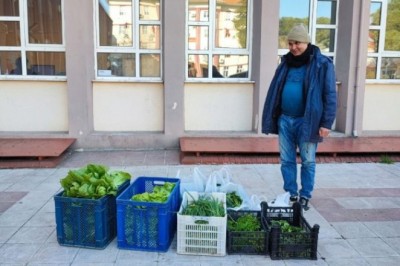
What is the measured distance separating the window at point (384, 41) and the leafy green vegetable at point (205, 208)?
560cm

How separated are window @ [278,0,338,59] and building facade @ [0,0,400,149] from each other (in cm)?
2

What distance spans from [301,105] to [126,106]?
396 cm

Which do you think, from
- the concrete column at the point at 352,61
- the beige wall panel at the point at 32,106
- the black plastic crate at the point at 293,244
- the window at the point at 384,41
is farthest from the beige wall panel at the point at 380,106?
the beige wall panel at the point at 32,106

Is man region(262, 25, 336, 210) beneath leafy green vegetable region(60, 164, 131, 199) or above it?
above

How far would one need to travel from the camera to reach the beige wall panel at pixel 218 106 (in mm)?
7352

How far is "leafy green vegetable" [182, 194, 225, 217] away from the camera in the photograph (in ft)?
11.0

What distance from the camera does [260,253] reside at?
11.0ft

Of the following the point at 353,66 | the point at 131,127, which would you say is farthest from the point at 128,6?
the point at 353,66

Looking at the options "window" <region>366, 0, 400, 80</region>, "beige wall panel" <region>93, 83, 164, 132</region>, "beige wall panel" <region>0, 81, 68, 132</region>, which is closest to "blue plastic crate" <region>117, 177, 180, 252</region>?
"beige wall panel" <region>93, 83, 164, 132</region>

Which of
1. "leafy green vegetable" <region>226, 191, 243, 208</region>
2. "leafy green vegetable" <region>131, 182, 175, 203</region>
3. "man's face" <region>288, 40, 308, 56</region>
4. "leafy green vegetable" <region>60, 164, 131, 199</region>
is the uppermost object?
"man's face" <region>288, 40, 308, 56</region>

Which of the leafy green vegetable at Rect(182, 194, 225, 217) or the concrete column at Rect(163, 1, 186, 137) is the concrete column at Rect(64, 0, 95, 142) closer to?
the concrete column at Rect(163, 1, 186, 137)

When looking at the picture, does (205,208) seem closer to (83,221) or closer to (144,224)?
(144,224)

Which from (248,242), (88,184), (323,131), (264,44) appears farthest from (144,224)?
(264,44)

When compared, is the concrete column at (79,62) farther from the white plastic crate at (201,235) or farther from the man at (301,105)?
the white plastic crate at (201,235)
